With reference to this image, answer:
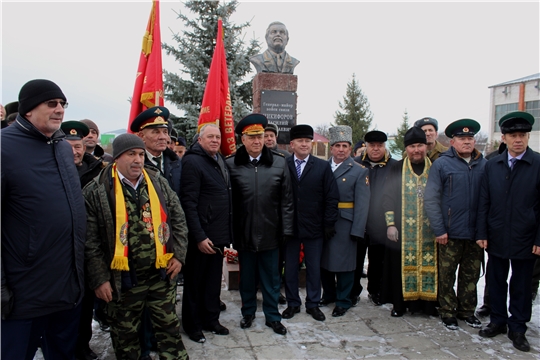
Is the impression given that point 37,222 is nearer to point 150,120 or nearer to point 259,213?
point 150,120

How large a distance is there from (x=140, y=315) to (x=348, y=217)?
243cm

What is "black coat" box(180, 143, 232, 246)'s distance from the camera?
357 cm

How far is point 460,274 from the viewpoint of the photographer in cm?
423

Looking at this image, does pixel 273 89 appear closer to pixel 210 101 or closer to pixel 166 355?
pixel 210 101

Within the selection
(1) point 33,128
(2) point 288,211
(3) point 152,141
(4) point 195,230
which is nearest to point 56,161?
(1) point 33,128

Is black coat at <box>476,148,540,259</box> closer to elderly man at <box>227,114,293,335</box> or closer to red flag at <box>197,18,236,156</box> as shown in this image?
elderly man at <box>227,114,293,335</box>

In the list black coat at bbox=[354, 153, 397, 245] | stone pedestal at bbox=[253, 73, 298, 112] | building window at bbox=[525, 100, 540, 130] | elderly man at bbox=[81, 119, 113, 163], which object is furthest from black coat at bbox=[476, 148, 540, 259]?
building window at bbox=[525, 100, 540, 130]

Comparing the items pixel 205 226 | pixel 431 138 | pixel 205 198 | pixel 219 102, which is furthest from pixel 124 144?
pixel 431 138

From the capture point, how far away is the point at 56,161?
2.40 meters

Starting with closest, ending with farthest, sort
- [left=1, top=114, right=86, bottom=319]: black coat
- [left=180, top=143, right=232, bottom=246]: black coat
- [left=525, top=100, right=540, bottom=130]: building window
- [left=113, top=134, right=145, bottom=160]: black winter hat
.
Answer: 1. [left=1, top=114, right=86, bottom=319]: black coat
2. [left=113, top=134, right=145, bottom=160]: black winter hat
3. [left=180, top=143, right=232, bottom=246]: black coat
4. [left=525, top=100, right=540, bottom=130]: building window

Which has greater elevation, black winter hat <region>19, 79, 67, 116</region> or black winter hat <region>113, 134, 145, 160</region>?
black winter hat <region>19, 79, 67, 116</region>

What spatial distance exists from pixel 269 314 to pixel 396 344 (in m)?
1.24

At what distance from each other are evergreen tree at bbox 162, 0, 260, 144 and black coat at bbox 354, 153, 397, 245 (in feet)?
18.2

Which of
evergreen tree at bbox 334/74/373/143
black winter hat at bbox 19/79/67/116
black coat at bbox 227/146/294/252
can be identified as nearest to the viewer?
black winter hat at bbox 19/79/67/116
